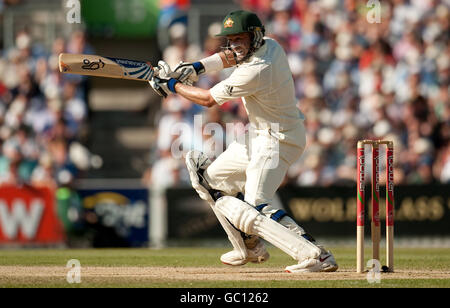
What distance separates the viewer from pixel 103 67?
7.63 meters

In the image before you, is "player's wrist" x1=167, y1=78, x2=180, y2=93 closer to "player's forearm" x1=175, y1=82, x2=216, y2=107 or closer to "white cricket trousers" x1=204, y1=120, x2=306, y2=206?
"player's forearm" x1=175, y1=82, x2=216, y2=107

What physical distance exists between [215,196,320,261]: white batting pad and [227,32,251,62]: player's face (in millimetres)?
1197

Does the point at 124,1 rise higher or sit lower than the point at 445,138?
higher

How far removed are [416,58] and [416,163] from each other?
77.4 inches

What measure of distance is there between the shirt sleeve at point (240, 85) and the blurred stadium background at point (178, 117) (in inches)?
192

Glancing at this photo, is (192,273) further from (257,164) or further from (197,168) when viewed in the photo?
(257,164)

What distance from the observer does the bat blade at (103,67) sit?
752 centimetres

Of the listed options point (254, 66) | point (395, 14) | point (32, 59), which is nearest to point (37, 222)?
point (32, 59)

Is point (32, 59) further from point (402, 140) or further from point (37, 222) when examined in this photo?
point (402, 140)

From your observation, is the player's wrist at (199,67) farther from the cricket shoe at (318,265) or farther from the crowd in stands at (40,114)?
the crowd in stands at (40,114)

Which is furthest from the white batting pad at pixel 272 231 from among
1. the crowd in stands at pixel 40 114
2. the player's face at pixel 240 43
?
the crowd in stands at pixel 40 114

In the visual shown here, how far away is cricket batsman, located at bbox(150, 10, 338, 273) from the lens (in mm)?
7160

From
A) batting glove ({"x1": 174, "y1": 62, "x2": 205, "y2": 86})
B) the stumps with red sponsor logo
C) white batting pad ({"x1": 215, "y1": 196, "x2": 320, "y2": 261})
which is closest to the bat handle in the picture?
batting glove ({"x1": 174, "y1": 62, "x2": 205, "y2": 86})
